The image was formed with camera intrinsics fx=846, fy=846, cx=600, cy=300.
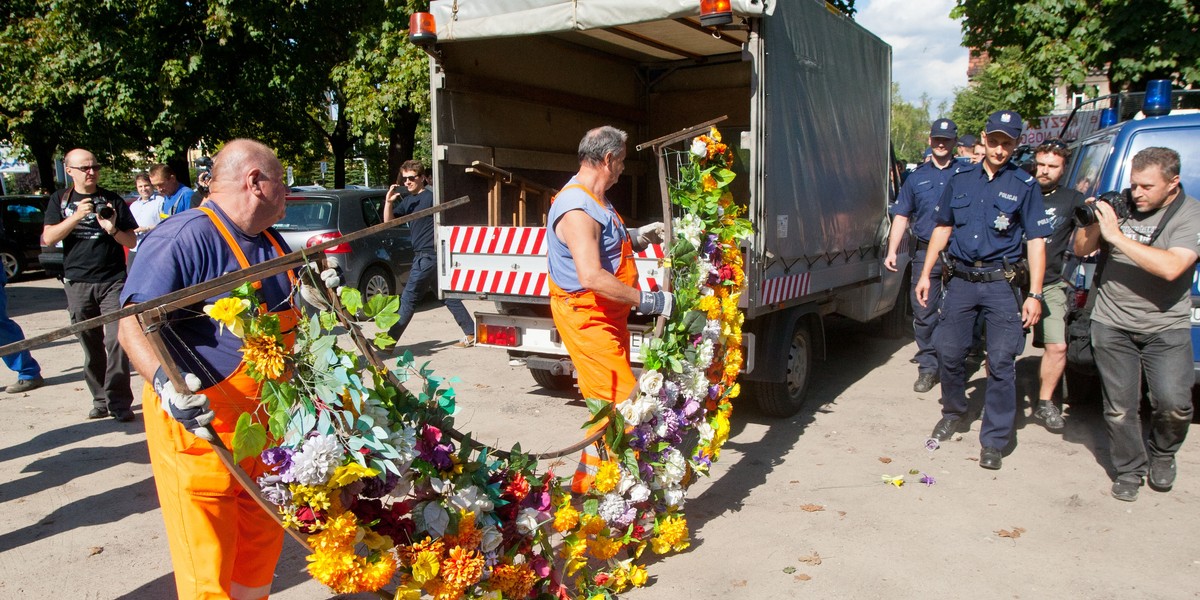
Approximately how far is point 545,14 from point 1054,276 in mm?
3986

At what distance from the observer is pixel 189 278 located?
8.18 feet

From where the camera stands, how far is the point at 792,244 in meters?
5.66

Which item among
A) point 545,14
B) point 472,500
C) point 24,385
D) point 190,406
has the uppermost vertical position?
point 545,14

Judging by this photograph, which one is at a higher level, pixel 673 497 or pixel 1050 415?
pixel 673 497

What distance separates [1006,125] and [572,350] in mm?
3009

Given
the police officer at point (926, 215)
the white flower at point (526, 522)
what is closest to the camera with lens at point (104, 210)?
the white flower at point (526, 522)

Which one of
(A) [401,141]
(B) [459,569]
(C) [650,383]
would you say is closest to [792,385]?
(C) [650,383]

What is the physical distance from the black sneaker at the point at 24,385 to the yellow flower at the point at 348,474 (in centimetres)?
645

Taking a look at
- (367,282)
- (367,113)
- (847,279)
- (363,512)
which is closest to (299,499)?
(363,512)

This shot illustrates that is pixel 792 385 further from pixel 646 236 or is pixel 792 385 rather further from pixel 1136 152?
pixel 1136 152

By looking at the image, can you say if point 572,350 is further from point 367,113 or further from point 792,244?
point 367,113

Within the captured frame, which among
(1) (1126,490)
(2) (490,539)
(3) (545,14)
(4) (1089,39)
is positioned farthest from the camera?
(4) (1089,39)

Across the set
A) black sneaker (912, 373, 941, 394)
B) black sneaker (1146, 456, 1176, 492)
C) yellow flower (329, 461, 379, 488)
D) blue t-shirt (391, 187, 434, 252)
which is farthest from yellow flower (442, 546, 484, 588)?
blue t-shirt (391, 187, 434, 252)

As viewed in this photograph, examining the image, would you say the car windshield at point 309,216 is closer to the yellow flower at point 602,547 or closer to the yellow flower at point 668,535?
the yellow flower at point 668,535
